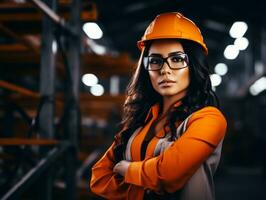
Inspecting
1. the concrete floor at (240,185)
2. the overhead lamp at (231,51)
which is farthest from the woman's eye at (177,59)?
the overhead lamp at (231,51)

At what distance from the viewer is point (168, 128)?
2.36 m

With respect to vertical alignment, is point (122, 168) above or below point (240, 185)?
above

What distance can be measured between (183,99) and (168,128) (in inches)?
8.3

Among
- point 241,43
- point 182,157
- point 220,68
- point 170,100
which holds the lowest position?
point 182,157

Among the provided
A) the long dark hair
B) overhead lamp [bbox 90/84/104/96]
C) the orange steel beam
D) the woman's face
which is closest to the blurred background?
the orange steel beam

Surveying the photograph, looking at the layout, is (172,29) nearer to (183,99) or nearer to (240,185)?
(183,99)

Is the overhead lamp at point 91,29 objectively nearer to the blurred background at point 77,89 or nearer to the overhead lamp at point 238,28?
the blurred background at point 77,89

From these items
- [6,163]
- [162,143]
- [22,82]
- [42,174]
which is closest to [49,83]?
[42,174]

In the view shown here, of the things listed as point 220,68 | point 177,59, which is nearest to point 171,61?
point 177,59

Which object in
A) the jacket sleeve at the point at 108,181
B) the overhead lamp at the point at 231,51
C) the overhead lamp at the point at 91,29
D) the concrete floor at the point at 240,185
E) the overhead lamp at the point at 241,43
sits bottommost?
the concrete floor at the point at 240,185

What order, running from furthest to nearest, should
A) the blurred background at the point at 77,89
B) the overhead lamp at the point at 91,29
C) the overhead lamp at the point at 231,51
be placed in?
the overhead lamp at the point at 231,51, the overhead lamp at the point at 91,29, the blurred background at the point at 77,89

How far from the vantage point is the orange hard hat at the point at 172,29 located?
2396 mm

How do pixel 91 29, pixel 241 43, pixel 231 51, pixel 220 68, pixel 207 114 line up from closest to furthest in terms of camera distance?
pixel 207 114
pixel 91 29
pixel 241 43
pixel 231 51
pixel 220 68

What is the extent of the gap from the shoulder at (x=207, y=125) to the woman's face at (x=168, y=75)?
0.71 ft
